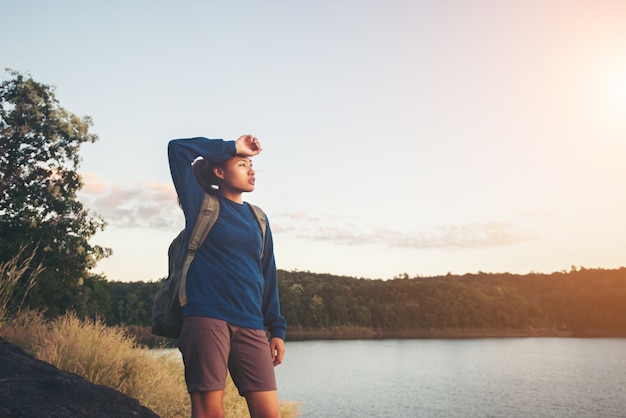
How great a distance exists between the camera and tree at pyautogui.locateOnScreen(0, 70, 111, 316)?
53.2ft

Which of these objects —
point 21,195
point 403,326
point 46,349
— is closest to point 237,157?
point 46,349

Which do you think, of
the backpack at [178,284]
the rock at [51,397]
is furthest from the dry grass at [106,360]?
the backpack at [178,284]

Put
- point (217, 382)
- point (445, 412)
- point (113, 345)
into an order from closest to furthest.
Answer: point (217, 382), point (113, 345), point (445, 412)

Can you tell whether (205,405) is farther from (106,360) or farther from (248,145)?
(106,360)

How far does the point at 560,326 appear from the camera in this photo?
345ft

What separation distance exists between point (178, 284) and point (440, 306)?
333 feet

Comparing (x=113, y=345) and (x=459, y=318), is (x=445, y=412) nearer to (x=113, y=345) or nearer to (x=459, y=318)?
(x=113, y=345)

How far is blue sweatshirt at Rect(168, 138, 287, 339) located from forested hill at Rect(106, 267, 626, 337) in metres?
81.2

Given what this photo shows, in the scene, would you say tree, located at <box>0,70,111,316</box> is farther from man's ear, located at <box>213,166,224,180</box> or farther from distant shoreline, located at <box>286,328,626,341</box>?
distant shoreline, located at <box>286,328,626,341</box>

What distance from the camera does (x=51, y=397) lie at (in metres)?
3.50

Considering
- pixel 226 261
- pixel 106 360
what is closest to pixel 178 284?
pixel 226 261

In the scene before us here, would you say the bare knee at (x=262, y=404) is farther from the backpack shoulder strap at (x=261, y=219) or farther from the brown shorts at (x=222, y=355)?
the backpack shoulder strap at (x=261, y=219)

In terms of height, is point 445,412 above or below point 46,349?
below

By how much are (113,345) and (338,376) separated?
87.7ft
